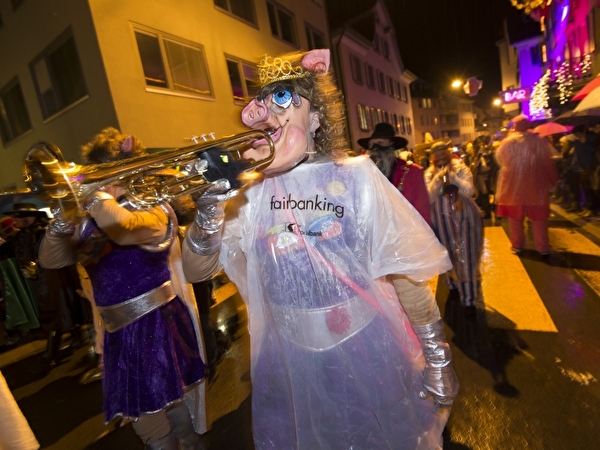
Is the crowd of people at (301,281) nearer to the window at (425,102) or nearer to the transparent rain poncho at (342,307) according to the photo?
the transparent rain poncho at (342,307)

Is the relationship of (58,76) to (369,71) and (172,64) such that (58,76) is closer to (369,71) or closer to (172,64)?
(172,64)

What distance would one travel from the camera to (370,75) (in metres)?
23.5

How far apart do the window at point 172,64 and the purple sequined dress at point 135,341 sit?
771 centimetres

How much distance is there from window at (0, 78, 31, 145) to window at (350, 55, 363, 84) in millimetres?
15939

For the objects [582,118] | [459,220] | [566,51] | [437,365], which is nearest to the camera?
[437,365]

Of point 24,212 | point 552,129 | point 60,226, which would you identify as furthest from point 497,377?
point 552,129

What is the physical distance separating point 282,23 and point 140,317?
15.1m

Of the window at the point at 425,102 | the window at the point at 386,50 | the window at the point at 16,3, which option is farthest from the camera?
the window at the point at 425,102

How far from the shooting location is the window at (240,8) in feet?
36.0

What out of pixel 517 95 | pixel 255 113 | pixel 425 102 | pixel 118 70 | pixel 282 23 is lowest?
pixel 255 113

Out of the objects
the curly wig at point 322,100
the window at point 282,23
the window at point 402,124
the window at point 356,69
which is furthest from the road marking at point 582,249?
the window at point 402,124

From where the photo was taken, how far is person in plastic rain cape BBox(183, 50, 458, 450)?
150 cm

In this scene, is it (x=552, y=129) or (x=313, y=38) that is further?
(x=313, y=38)

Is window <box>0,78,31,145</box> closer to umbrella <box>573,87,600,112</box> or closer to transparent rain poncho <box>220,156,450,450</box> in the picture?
transparent rain poncho <box>220,156,450,450</box>
